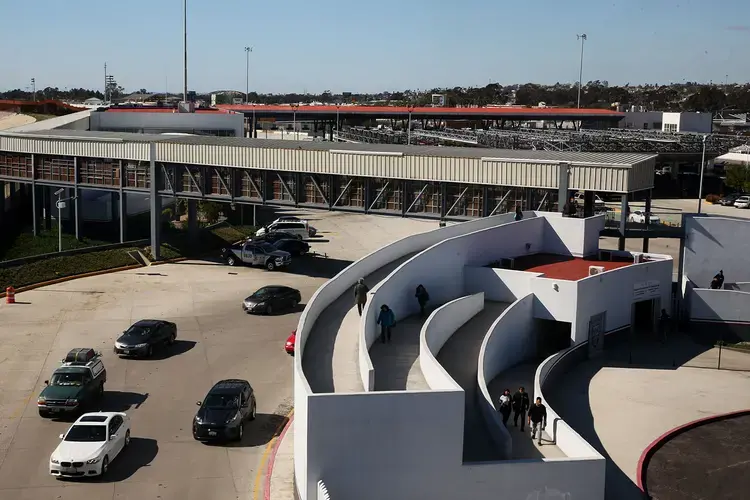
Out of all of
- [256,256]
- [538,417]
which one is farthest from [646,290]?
[256,256]

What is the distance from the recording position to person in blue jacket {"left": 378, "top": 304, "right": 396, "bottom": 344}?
23328mm

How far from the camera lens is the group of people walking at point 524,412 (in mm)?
20297

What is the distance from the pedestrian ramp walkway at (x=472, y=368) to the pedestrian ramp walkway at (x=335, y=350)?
242 cm

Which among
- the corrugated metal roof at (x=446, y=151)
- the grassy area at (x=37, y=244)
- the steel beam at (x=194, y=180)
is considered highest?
the corrugated metal roof at (x=446, y=151)

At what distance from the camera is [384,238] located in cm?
5497

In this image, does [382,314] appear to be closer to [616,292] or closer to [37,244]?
[616,292]

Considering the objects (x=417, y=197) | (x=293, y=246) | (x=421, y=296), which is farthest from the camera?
(x=293, y=246)

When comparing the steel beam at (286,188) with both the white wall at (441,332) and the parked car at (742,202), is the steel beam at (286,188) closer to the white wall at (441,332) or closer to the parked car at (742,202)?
the white wall at (441,332)

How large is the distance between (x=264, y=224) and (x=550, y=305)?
33480 millimetres

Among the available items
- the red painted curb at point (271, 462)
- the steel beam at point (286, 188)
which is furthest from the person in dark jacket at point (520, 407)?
the steel beam at point (286, 188)

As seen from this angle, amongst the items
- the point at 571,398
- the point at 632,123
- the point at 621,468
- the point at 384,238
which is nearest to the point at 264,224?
the point at 384,238

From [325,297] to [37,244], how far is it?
28127 millimetres

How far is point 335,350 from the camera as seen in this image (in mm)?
21359

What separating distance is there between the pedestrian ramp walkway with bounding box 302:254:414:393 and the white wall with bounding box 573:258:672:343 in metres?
7.56
